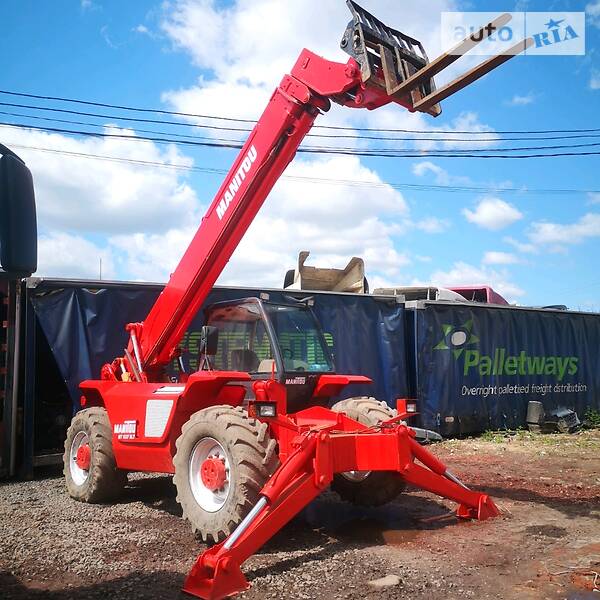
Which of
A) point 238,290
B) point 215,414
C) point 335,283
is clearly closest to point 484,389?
point 335,283

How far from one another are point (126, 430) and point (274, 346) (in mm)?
1945

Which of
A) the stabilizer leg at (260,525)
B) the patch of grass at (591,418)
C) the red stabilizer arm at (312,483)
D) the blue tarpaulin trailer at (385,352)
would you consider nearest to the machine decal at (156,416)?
the blue tarpaulin trailer at (385,352)

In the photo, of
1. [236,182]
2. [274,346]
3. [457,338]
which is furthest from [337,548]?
[457,338]

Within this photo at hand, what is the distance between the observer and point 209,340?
6.46 metres

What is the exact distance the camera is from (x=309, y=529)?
238 inches

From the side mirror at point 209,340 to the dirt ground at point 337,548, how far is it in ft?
5.55

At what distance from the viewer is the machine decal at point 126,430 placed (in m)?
6.73

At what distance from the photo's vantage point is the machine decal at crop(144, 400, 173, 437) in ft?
20.8

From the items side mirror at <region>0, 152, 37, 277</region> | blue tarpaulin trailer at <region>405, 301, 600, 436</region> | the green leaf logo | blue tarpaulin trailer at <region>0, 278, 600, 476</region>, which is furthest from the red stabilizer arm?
the green leaf logo

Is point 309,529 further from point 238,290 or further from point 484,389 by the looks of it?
point 484,389

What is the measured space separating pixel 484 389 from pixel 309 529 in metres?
6.97

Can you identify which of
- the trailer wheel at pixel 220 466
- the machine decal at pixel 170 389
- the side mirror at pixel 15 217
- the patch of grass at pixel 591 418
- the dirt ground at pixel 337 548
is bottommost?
the dirt ground at pixel 337 548

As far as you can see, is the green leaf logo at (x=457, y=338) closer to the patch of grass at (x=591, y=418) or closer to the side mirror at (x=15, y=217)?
the patch of grass at (x=591, y=418)

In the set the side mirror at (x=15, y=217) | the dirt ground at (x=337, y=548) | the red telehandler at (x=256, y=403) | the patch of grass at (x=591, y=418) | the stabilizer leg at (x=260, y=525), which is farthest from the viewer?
the patch of grass at (x=591, y=418)
